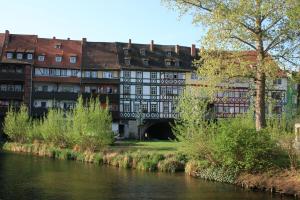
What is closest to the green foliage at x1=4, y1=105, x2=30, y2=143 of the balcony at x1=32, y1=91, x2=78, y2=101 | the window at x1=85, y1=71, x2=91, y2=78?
the balcony at x1=32, y1=91, x2=78, y2=101

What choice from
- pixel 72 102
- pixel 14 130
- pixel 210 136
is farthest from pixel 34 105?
pixel 210 136

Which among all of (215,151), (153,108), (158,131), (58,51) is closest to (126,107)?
(153,108)

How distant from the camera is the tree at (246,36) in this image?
2492cm

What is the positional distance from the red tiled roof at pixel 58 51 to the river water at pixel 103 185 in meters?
34.3

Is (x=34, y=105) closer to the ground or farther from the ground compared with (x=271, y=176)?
farther from the ground

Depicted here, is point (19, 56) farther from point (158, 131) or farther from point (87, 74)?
point (158, 131)

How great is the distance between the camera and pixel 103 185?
1019 inches

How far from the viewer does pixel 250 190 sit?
80.4 feet

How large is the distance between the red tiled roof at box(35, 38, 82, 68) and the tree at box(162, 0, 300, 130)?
42.5 m

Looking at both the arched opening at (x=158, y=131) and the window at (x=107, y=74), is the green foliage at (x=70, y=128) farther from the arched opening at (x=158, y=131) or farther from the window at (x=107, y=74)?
the arched opening at (x=158, y=131)

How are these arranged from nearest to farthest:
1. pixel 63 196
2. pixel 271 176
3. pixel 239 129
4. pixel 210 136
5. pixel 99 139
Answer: pixel 63 196 < pixel 271 176 < pixel 239 129 < pixel 210 136 < pixel 99 139

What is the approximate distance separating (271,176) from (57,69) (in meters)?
46.3

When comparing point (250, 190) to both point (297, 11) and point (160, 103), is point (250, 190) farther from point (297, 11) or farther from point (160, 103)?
point (160, 103)

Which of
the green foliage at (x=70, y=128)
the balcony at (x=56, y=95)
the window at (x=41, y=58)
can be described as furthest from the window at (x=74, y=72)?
the green foliage at (x=70, y=128)
